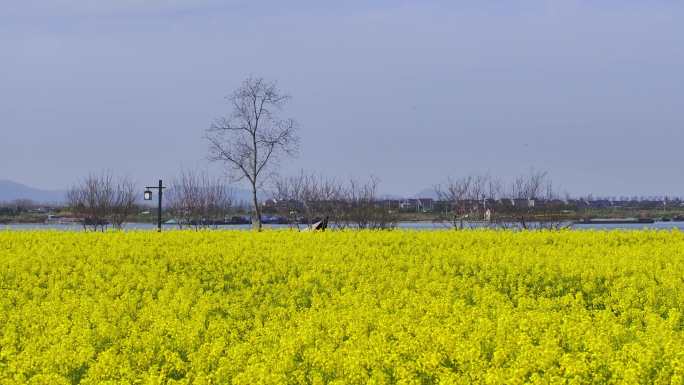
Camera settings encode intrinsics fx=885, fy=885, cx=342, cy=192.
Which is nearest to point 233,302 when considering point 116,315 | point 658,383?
point 116,315

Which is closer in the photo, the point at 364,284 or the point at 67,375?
the point at 67,375

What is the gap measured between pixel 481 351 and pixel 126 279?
8009mm

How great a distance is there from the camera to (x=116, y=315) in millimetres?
10188

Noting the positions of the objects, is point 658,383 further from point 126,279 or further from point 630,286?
point 126,279

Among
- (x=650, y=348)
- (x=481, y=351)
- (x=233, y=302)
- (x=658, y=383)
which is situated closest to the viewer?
(x=658, y=383)

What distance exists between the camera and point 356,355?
6.92 m

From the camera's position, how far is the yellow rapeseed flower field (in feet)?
22.3

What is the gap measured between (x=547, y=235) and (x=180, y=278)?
9.49 metres

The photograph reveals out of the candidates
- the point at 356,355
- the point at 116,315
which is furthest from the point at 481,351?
the point at 116,315

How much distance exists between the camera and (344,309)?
33.4ft

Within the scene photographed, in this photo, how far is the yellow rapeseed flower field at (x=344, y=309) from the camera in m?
6.79

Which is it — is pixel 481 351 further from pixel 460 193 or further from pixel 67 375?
pixel 460 193

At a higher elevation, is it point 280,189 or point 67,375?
point 280,189

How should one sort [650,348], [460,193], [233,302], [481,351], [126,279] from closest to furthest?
[650,348]
[481,351]
[233,302]
[126,279]
[460,193]
